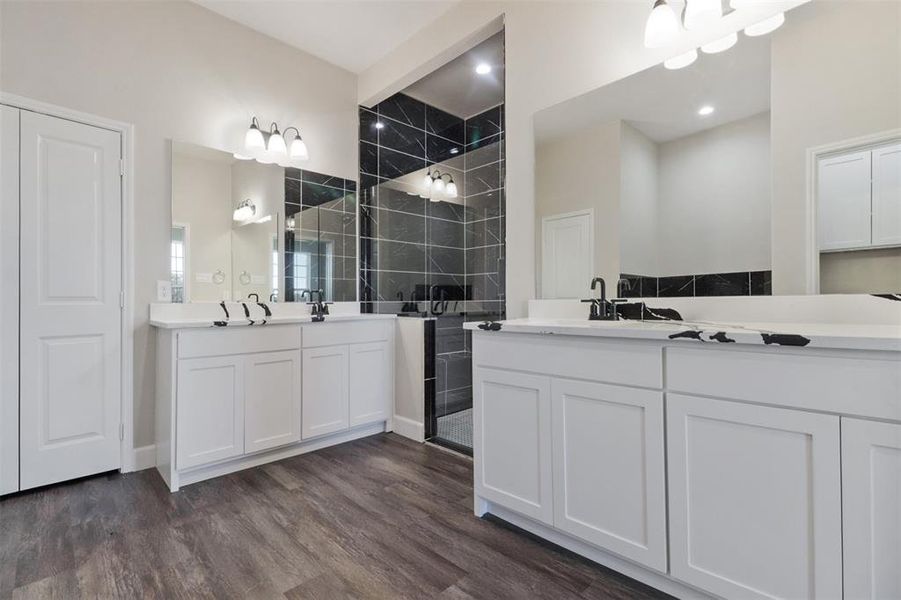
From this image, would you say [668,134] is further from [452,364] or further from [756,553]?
[452,364]

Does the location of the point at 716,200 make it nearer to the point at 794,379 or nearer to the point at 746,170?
the point at 746,170

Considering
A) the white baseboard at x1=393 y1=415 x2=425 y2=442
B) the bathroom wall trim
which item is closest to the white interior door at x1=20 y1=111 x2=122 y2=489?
the white baseboard at x1=393 y1=415 x2=425 y2=442

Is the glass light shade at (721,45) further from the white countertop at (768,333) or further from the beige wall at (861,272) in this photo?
the white countertop at (768,333)

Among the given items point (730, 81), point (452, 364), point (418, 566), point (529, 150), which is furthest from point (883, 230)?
point (452, 364)

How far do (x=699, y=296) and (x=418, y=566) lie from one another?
5.05ft

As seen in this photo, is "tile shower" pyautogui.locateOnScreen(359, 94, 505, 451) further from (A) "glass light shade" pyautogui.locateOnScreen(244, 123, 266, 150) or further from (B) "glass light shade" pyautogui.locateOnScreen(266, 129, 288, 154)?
(A) "glass light shade" pyautogui.locateOnScreen(244, 123, 266, 150)

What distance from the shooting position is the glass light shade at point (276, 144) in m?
2.97

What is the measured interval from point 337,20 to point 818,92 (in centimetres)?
277

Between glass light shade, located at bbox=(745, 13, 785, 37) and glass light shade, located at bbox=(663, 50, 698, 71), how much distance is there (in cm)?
18

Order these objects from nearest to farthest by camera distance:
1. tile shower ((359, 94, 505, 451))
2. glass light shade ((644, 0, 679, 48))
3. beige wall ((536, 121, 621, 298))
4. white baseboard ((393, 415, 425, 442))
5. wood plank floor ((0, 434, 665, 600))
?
wood plank floor ((0, 434, 665, 600))
glass light shade ((644, 0, 679, 48))
beige wall ((536, 121, 621, 298))
white baseboard ((393, 415, 425, 442))
tile shower ((359, 94, 505, 451))

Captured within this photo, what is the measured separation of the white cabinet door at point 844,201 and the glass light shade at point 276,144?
9.88 feet

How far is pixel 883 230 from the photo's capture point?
1.35 m

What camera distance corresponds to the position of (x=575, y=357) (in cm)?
153

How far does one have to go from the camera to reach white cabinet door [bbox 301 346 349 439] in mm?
2684
